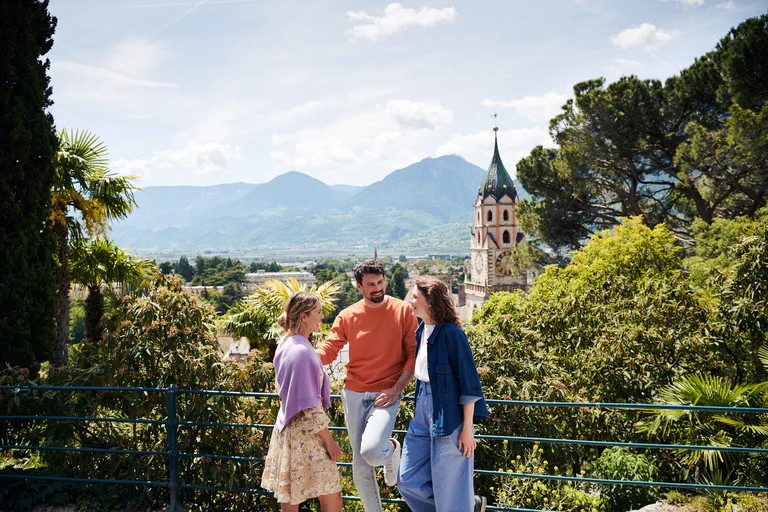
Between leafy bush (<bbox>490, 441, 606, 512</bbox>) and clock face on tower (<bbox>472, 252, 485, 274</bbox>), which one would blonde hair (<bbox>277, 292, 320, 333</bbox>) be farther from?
clock face on tower (<bbox>472, 252, 485, 274</bbox>)

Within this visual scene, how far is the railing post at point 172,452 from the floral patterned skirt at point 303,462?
3.85ft

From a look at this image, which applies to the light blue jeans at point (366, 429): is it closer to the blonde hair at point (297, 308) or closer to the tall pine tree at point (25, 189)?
the blonde hair at point (297, 308)

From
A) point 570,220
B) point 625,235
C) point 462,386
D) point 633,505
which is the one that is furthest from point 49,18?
point 570,220

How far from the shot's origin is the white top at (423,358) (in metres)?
3.01

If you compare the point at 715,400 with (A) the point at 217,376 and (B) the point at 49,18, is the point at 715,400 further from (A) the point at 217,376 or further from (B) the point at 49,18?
(B) the point at 49,18

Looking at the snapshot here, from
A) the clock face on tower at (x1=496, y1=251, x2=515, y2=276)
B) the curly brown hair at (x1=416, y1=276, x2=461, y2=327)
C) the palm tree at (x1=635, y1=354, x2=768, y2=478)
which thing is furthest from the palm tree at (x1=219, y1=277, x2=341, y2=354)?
the clock face on tower at (x1=496, y1=251, x2=515, y2=276)

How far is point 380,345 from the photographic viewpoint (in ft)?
10.5

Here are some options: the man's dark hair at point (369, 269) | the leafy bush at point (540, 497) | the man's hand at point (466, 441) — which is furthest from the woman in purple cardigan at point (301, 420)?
the leafy bush at point (540, 497)

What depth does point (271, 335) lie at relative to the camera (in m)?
10.3

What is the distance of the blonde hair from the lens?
3.00 m

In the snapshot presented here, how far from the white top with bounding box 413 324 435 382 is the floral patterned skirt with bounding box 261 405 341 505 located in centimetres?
59

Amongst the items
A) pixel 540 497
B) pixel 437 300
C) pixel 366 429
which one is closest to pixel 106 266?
pixel 366 429

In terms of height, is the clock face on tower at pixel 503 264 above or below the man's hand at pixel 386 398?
below

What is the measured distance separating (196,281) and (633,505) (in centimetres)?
8199
